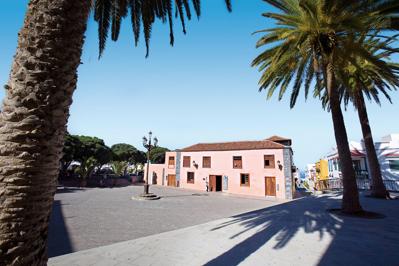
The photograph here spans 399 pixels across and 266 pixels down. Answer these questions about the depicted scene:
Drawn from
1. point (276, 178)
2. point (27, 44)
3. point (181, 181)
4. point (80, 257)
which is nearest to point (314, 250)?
point (80, 257)

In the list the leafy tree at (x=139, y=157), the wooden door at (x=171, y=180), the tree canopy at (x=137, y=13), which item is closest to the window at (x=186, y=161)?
the wooden door at (x=171, y=180)

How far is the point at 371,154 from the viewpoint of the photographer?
563 inches

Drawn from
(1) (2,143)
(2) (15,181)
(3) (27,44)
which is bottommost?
(2) (15,181)

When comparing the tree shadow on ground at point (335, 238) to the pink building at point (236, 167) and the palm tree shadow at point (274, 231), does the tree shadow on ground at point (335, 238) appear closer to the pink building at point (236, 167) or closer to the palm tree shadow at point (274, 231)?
the palm tree shadow at point (274, 231)

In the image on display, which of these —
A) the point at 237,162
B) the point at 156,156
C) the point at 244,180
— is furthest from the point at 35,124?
the point at 156,156

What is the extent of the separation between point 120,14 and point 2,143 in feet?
16.7

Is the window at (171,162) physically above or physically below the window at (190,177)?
above

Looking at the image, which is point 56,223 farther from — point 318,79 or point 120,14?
point 318,79

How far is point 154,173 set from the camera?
36.7 metres

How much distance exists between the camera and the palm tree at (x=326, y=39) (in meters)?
8.07

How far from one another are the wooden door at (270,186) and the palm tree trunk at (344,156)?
14.5m

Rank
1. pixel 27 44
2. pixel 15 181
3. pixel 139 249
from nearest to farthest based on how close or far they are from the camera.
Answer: pixel 15 181 → pixel 27 44 → pixel 139 249

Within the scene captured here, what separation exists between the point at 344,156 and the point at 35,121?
1124 cm

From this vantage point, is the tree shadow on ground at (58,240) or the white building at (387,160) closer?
the tree shadow on ground at (58,240)
